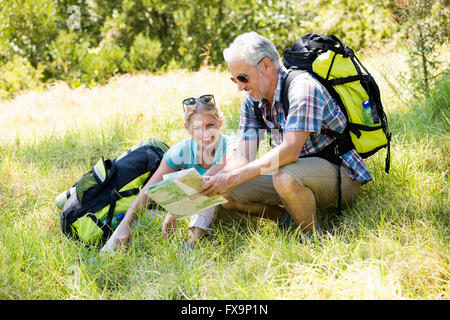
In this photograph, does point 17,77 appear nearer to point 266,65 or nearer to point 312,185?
point 266,65

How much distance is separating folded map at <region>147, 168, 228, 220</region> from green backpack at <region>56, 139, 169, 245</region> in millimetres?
821

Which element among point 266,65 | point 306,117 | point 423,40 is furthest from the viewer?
point 423,40

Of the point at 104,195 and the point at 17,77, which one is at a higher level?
the point at 17,77

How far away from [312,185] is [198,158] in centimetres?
89

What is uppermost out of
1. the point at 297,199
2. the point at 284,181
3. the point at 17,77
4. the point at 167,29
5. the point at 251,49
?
the point at 167,29

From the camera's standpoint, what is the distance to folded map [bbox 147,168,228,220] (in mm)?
2707

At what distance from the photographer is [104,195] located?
3609 millimetres

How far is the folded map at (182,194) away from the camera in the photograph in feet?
8.88

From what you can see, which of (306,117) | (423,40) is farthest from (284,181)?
(423,40)

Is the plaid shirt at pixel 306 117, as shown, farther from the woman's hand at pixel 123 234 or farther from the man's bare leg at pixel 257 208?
the woman's hand at pixel 123 234

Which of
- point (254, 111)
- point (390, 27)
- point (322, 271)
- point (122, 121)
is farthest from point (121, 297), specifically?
point (390, 27)

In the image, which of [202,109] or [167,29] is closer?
[202,109]

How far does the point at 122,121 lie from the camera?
530 centimetres
